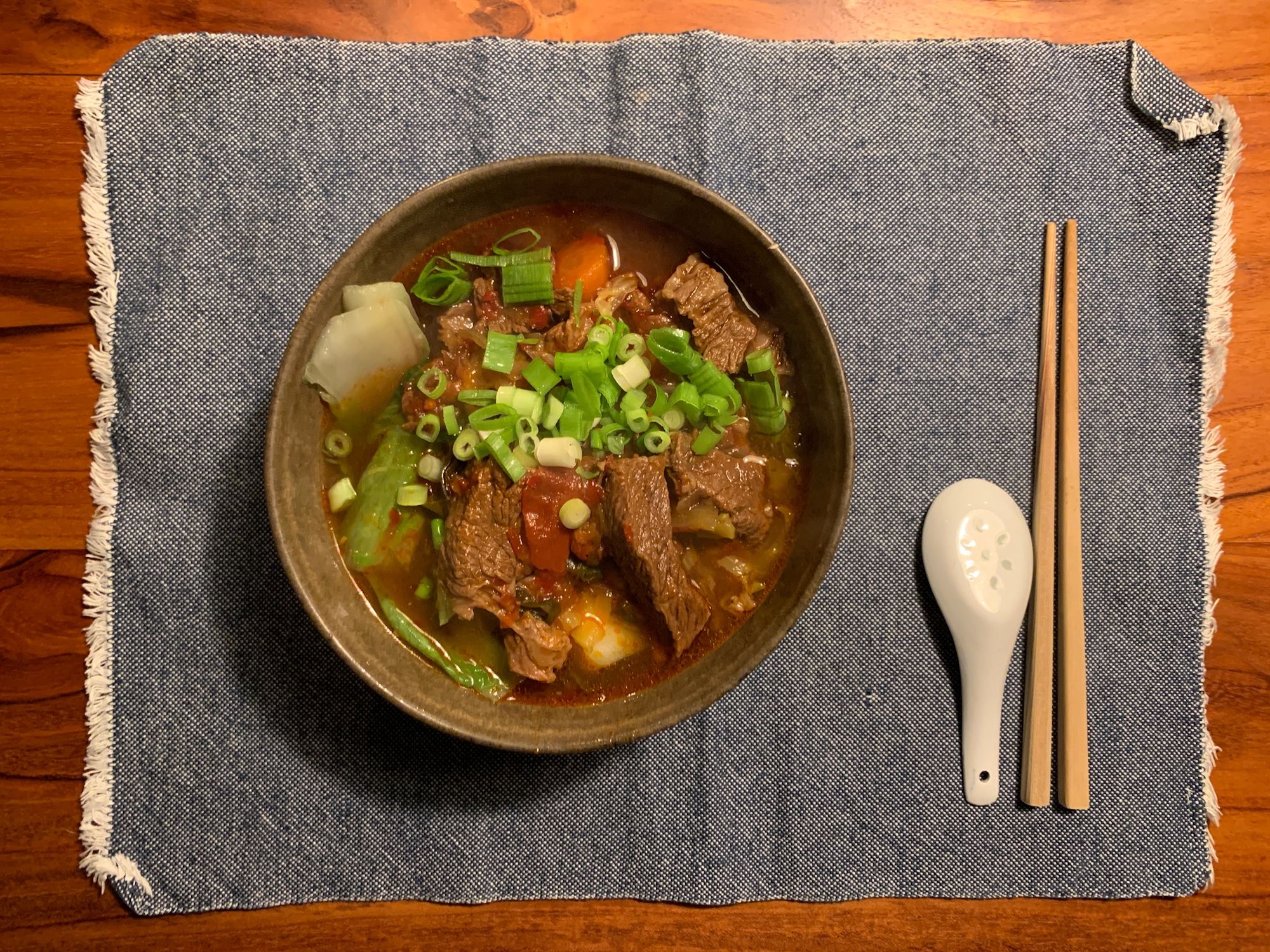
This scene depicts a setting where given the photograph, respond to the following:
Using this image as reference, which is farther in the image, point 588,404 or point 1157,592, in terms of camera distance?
point 1157,592

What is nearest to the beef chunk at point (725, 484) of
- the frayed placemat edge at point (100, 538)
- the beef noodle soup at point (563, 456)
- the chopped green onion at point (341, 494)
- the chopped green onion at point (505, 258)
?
the beef noodle soup at point (563, 456)

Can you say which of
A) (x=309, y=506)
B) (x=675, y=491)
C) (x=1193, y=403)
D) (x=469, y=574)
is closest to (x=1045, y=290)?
(x=1193, y=403)

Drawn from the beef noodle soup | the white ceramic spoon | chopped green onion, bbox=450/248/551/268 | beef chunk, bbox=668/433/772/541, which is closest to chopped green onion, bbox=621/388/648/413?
the beef noodle soup

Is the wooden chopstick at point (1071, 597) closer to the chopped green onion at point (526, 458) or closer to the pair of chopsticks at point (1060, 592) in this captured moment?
the pair of chopsticks at point (1060, 592)

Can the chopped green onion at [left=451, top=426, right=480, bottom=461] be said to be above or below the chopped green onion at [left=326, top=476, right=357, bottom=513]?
above

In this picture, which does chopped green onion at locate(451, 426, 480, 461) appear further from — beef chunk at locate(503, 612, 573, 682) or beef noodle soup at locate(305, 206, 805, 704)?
beef chunk at locate(503, 612, 573, 682)

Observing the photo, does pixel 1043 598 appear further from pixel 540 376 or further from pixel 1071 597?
pixel 540 376

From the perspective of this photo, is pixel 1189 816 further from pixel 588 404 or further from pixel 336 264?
pixel 336 264
